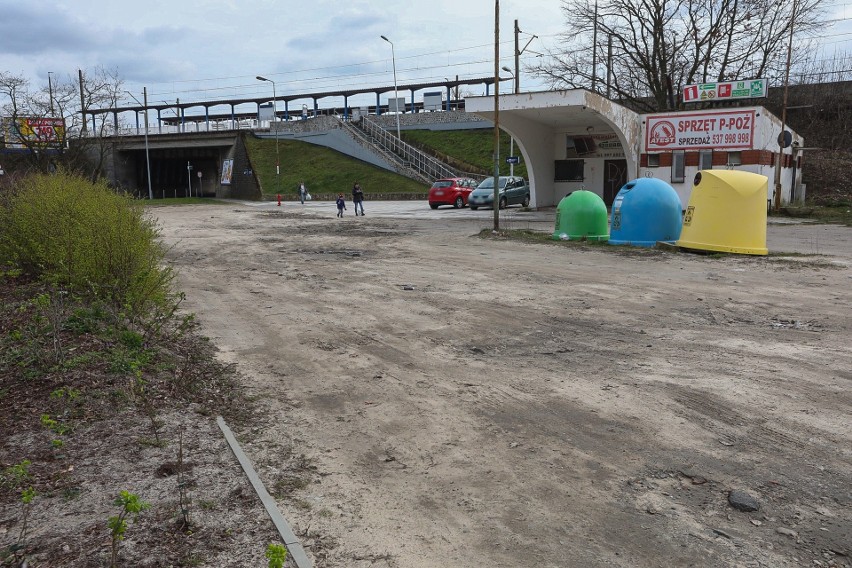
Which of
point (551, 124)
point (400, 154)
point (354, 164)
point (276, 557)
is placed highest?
point (400, 154)

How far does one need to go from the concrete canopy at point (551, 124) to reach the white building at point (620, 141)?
4 cm

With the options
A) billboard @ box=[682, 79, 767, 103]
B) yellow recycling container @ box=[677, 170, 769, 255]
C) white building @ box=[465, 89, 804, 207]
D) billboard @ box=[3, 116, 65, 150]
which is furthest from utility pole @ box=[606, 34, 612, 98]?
billboard @ box=[3, 116, 65, 150]

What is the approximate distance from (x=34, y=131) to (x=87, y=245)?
40483 millimetres

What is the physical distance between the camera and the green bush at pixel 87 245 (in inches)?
322

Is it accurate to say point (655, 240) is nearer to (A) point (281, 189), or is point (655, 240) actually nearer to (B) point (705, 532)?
(B) point (705, 532)

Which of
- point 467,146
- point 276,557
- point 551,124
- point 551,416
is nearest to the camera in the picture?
point 276,557

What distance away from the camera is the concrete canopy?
28.1 metres

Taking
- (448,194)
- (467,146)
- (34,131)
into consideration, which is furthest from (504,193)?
(34,131)

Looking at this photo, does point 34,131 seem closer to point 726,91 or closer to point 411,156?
point 411,156

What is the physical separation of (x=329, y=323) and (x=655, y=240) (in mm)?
11519

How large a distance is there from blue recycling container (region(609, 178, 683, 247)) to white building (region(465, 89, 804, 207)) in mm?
10573

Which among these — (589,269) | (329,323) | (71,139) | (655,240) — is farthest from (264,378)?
(71,139)

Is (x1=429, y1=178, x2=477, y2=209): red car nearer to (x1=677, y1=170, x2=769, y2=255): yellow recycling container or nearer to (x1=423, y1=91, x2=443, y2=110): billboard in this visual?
(x1=677, y1=170, x2=769, y2=255): yellow recycling container

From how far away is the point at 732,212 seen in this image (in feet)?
50.4
